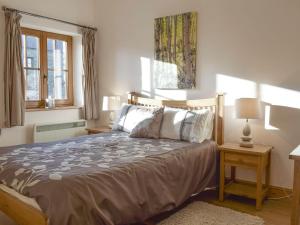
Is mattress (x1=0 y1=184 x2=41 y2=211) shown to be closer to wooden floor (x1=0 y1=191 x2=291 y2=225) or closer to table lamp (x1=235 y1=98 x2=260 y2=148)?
wooden floor (x1=0 y1=191 x2=291 y2=225)

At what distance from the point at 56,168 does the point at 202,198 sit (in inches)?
67.5

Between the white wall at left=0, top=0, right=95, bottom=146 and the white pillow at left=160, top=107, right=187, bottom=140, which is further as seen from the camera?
the white wall at left=0, top=0, right=95, bottom=146

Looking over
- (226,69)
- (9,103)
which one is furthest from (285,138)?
(9,103)

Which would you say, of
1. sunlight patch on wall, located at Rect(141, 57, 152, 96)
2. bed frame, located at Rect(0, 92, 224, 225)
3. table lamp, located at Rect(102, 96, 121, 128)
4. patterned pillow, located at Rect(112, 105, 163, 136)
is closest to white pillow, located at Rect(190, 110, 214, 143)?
bed frame, located at Rect(0, 92, 224, 225)

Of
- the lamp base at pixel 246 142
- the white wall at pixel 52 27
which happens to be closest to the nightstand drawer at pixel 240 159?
the lamp base at pixel 246 142

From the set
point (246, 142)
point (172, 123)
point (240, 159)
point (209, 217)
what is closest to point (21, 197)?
point (209, 217)

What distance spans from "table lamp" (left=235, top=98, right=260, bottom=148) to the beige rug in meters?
0.73

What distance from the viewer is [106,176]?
2012 millimetres

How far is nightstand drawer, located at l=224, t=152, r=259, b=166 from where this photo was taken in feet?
9.32

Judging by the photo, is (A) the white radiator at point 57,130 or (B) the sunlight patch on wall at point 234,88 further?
(A) the white radiator at point 57,130

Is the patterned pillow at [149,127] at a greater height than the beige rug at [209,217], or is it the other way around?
the patterned pillow at [149,127]

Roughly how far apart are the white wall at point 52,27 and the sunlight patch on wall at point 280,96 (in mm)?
2806

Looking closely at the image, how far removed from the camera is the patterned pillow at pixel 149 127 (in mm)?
3314

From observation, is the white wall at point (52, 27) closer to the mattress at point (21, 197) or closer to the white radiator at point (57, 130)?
the white radiator at point (57, 130)
